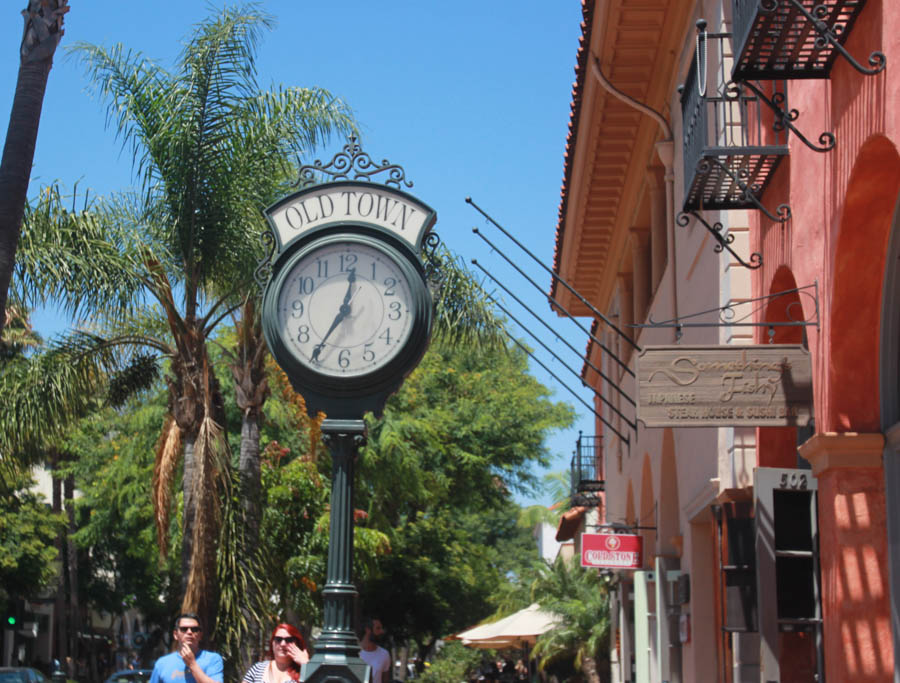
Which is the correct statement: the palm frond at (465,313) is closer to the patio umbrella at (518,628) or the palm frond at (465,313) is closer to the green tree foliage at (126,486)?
the green tree foliage at (126,486)

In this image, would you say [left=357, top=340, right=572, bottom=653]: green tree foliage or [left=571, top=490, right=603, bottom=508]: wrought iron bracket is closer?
[left=571, top=490, right=603, bottom=508]: wrought iron bracket

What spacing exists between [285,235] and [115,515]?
26634 mm

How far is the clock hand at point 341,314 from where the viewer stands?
6.58 metres

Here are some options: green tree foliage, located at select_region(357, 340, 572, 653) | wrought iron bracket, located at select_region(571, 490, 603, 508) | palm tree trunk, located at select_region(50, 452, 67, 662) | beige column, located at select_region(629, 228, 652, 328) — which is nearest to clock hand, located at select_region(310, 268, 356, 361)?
beige column, located at select_region(629, 228, 652, 328)

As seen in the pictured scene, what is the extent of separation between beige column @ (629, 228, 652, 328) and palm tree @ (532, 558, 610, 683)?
12.1 meters

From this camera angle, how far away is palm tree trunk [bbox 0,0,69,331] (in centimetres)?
1230

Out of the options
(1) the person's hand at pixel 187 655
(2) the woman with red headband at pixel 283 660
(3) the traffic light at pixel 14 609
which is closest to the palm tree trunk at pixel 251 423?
(1) the person's hand at pixel 187 655

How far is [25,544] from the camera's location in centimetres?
3962

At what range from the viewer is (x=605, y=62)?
15.6 metres

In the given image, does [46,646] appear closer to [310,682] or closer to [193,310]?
[193,310]

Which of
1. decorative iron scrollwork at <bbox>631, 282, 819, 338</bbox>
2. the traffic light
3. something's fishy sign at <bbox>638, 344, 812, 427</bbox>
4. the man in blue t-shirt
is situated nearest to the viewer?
the man in blue t-shirt

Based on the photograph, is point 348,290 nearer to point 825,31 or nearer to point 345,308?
point 345,308

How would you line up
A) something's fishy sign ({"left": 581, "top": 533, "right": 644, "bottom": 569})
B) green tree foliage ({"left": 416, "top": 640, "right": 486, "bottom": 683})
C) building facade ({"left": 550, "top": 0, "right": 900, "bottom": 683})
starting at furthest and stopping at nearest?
green tree foliage ({"left": 416, "top": 640, "right": 486, "bottom": 683}), something's fishy sign ({"left": 581, "top": 533, "right": 644, "bottom": 569}), building facade ({"left": 550, "top": 0, "right": 900, "bottom": 683})

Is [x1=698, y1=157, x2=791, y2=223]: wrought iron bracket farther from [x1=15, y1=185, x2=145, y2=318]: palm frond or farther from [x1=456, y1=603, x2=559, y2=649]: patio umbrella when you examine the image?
[x1=456, y1=603, x2=559, y2=649]: patio umbrella
